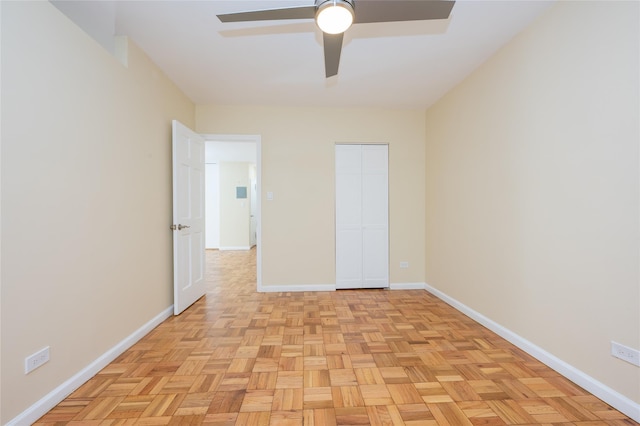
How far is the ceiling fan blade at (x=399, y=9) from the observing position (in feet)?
4.81

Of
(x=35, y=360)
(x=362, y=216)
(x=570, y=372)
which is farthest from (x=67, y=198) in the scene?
(x=570, y=372)

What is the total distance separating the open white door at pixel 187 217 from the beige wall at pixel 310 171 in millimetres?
649

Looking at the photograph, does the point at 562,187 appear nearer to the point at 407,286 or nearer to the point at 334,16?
the point at 334,16

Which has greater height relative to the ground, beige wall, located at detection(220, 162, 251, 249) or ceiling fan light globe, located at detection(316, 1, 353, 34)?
ceiling fan light globe, located at detection(316, 1, 353, 34)

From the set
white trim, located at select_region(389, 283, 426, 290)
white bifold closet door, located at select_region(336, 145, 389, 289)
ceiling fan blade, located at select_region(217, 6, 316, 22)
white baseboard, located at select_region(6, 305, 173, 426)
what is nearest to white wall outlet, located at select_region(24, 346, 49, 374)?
white baseboard, located at select_region(6, 305, 173, 426)

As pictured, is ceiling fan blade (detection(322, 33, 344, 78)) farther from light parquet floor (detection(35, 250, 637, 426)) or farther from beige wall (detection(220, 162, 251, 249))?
beige wall (detection(220, 162, 251, 249))

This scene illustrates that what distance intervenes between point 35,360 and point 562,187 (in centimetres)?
323

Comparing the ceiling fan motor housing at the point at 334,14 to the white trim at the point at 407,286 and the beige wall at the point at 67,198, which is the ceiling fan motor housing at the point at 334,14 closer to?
the beige wall at the point at 67,198

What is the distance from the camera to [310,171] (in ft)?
12.5

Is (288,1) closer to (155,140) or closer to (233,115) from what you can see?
(155,140)

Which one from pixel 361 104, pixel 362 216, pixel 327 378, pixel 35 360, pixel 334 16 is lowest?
pixel 327 378

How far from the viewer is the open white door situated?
2861 millimetres

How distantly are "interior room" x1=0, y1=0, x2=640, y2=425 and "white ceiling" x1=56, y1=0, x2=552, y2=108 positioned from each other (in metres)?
0.02

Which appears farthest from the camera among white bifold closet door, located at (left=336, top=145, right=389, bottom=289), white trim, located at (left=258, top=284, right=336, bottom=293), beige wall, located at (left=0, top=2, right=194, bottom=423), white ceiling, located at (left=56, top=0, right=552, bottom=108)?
white bifold closet door, located at (left=336, top=145, right=389, bottom=289)
